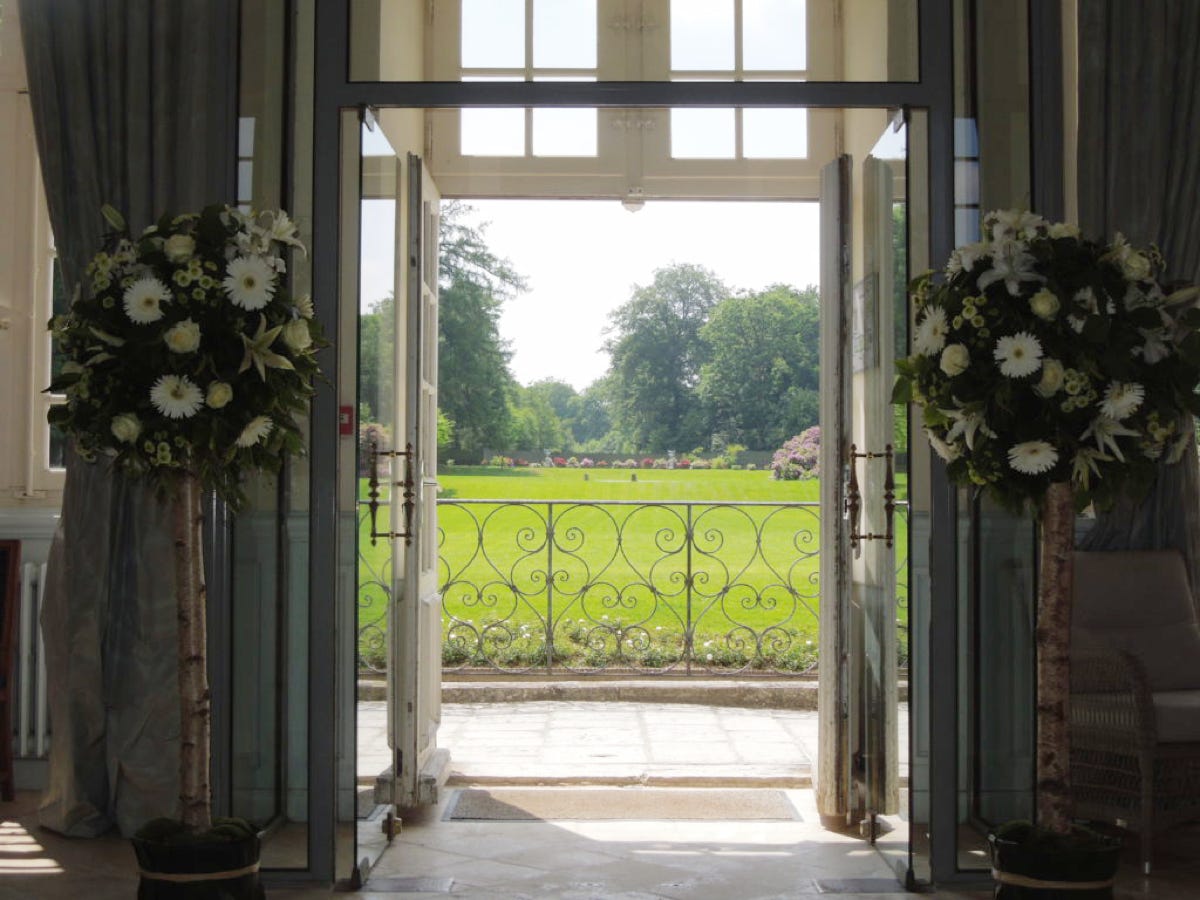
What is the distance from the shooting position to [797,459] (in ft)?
39.7

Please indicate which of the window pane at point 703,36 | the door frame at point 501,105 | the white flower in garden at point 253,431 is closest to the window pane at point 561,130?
the window pane at point 703,36

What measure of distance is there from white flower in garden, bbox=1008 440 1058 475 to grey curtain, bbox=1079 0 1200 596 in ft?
3.68

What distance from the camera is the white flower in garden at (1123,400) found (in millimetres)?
2607

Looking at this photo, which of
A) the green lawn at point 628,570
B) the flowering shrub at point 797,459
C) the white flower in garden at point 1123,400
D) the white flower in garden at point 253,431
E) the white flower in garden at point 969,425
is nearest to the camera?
the white flower in garden at point 1123,400

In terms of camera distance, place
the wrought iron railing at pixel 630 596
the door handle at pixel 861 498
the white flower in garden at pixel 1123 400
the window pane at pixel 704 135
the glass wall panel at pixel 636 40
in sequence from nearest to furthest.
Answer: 1. the white flower in garden at pixel 1123 400
2. the glass wall panel at pixel 636 40
3. the door handle at pixel 861 498
4. the window pane at pixel 704 135
5. the wrought iron railing at pixel 630 596

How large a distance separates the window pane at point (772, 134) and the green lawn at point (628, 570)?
258 cm

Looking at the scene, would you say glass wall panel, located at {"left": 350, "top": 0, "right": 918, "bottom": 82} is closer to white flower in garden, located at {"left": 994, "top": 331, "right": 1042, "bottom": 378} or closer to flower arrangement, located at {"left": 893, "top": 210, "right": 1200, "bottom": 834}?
flower arrangement, located at {"left": 893, "top": 210, "right": 1200, "bottom": 834}

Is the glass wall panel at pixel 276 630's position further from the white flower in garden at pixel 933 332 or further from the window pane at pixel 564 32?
the white flower in garden at pixel 933 332

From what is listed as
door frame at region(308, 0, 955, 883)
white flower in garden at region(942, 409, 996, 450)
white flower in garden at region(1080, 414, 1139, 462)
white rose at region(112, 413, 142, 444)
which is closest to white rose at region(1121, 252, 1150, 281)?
white flower in garden at region(1080, 414, 1139, 462)

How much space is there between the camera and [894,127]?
349cm

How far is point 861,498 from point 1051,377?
1.43 meters

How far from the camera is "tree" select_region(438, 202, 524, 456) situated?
11.5 meters

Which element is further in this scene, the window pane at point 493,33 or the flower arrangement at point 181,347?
the window pane at point 493,33

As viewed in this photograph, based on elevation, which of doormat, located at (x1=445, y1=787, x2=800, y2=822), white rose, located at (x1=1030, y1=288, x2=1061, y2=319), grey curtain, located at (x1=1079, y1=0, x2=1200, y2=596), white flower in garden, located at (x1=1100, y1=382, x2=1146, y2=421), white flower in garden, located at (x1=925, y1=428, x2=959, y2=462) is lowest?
doormat, located at (x1=445, y1=787, x2=800, y2=822)
